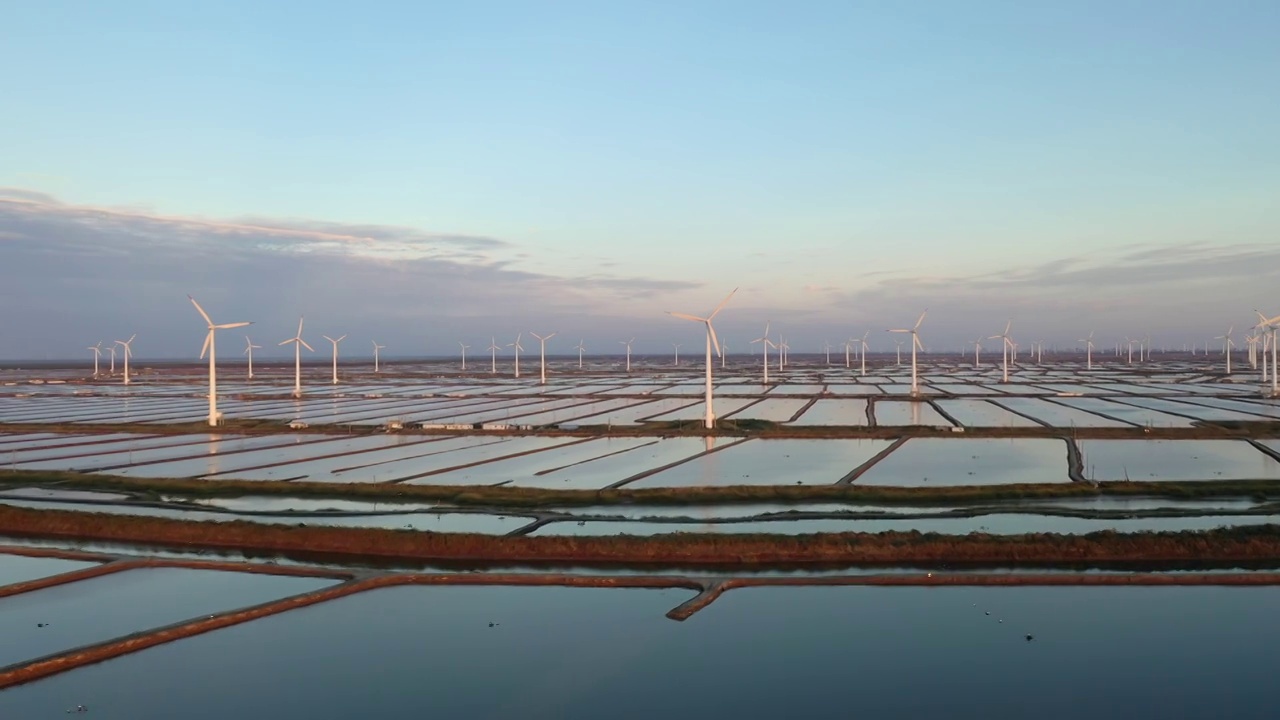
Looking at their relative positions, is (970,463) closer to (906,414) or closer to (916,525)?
(916,525)

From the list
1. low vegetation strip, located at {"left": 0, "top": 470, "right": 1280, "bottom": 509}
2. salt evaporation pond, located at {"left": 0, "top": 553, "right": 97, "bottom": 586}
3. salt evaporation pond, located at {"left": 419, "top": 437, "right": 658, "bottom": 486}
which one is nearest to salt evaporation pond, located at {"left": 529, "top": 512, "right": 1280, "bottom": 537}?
low vegetation strip, located at {"left": 0, "top": 470, "right": 1280, "bottom": 509}

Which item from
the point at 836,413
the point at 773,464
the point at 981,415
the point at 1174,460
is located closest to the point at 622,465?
the point at 773,464

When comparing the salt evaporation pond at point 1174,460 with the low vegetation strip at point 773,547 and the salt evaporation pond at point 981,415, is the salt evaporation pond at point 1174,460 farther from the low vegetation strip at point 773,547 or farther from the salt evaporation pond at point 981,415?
the low vegetation strip at point 773,547

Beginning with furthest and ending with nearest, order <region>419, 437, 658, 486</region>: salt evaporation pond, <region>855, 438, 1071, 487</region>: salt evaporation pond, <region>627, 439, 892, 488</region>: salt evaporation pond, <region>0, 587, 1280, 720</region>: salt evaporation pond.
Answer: <region>419, 437, 658, 486</region>: salt evaporation pond, <region>627, 439, 892, 488</region>: salt evaporation pond, <region>855, 438, 1071, 487</region>: salt evaporation pond, <region>0, 587, 1280, 720</region>: salt evaporation pond

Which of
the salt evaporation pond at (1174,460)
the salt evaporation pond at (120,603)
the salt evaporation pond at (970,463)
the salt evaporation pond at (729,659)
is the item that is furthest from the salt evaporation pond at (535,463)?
the salt evaporation pond at (1174,460)

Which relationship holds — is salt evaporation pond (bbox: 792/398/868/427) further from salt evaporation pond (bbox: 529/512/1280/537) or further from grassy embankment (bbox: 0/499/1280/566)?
grassy embankment (bbox: 0/499/1280/566)

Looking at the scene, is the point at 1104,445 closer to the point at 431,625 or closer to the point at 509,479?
the point at 509,479

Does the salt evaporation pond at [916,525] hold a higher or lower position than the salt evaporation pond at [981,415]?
lower
